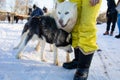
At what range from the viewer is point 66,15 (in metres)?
3.75

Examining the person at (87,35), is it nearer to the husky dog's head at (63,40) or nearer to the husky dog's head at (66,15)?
the husky dog's head at (66,15)

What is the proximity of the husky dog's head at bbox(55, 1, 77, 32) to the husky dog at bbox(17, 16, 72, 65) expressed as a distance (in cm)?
17

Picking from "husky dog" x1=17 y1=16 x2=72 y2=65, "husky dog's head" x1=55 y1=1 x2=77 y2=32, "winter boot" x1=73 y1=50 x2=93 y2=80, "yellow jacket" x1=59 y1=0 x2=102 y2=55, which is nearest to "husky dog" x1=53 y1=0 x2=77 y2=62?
"husky dog's head" x1=55 y1=1 x2=77 y2=32

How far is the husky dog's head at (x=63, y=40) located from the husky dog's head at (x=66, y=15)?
4.6 inches

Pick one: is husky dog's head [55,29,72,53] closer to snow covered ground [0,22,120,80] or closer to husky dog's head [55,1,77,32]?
husky dog's head [55,1,77,32]

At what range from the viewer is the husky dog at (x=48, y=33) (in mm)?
4020

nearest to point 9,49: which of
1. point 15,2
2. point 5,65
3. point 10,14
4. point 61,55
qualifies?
point 61,55

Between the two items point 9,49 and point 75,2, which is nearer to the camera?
point 75,2

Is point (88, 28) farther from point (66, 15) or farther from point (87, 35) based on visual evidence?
point (66, 15)

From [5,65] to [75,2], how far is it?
3.99 feet

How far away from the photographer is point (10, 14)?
80.7ft

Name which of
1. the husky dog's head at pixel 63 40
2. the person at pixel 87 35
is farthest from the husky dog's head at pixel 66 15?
the person at pixel 87 35

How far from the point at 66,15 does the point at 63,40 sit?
15.8 inches

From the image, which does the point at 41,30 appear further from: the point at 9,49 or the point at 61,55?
the point at 9,49
